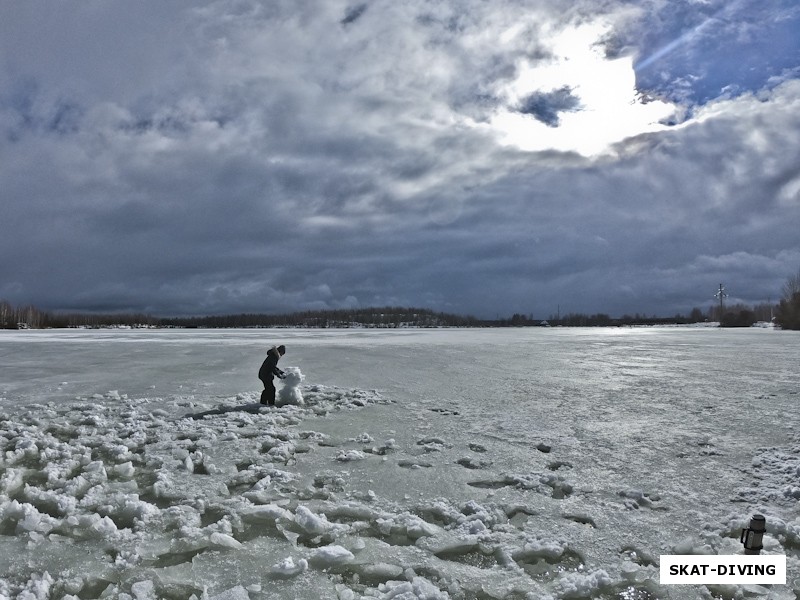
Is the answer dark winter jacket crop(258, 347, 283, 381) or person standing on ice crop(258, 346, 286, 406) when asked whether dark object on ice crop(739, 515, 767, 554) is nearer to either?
person standing on ice crop(258, 346, 286, 406)

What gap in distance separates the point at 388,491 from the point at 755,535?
13.3ft

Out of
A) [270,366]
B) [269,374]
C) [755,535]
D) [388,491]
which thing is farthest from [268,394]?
[755,535]

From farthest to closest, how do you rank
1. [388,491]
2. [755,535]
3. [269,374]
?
[269,374] → [388,491] → [755,535]

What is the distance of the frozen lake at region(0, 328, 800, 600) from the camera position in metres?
4.93

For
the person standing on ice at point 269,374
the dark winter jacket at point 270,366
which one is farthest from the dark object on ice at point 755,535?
the dark winter jacket at point 270,366

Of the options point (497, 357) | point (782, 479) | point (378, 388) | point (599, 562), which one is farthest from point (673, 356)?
point (599, 562)

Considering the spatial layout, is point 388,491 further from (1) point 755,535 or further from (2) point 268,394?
(2) point 268,394

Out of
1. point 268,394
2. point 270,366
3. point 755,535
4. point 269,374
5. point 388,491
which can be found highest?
point 270,366

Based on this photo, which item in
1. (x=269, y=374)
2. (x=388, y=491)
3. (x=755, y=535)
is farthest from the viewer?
(x=269, y=374)

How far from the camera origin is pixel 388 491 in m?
7.00

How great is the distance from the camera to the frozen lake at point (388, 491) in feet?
16.2

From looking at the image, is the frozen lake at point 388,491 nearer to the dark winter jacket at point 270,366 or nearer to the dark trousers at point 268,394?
the dark trousers at point 268,394

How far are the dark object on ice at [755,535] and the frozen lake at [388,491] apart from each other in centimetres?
21

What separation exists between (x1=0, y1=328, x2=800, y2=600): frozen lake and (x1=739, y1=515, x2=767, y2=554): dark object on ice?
0.21m
